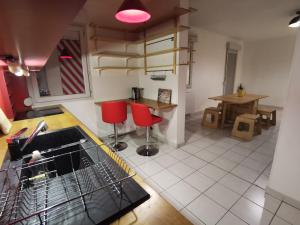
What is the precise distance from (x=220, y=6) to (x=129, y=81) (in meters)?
2.40

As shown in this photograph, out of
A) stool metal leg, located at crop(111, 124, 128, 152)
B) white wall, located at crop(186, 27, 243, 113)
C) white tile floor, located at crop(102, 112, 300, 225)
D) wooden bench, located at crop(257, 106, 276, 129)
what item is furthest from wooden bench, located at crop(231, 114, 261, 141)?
stool metal leg, located at crop(111, 124, 128, 152)

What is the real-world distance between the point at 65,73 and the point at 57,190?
286 centimetres

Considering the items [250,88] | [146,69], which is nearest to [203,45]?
[146,69]

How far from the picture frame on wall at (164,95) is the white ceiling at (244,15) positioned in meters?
1.70

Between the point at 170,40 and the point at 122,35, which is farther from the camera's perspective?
the point at 122,35

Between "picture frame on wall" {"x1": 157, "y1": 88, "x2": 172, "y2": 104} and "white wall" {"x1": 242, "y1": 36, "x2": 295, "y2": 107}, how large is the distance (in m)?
5.24

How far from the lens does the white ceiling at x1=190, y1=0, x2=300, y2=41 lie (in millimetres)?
3041

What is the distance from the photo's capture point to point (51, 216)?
24.0 inches

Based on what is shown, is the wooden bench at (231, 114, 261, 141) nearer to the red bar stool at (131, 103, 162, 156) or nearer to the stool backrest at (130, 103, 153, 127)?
the red bar stool at (131, 103, 162, 156)

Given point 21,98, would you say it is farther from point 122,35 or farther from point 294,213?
point 294,213

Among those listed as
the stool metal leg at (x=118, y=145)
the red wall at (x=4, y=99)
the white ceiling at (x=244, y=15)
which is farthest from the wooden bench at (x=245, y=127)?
the red wall at (x=4, y=99)

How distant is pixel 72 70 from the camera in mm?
3154

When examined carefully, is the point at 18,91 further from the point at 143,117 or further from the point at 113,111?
the point at 143,117

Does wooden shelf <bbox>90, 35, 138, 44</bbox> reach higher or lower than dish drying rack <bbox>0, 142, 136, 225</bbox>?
higher
